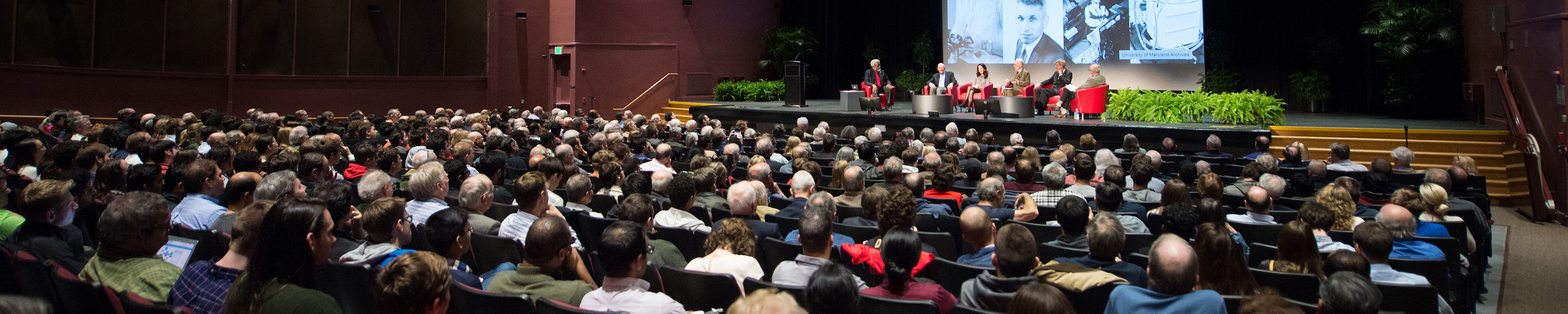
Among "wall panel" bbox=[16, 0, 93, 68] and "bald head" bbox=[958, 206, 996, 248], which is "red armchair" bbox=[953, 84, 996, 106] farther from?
"wall panel" bbox=[16, 0, 93, 68]

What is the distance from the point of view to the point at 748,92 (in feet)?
59.4

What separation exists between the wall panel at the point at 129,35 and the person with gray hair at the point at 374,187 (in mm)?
11580

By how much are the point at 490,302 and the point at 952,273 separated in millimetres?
1615

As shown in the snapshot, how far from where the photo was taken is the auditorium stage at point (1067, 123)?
9.92 metres

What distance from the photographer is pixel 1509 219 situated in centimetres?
779

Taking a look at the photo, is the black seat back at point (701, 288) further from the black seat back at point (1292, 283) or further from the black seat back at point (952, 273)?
the black seat back at point (1292, 283)

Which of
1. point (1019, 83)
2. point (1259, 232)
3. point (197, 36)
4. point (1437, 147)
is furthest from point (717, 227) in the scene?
point (197, 36)

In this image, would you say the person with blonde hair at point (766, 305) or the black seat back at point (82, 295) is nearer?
the person with blonde hair at point (766, 305)

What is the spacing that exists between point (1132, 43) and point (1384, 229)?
40.4 feet

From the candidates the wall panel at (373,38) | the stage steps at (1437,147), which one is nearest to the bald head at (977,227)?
the stage steps at (1437,147)

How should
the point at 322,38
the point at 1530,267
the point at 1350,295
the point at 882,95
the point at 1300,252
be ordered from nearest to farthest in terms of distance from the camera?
the point at 1350,295, the point at 1300,252, the point at 1530,267, the point at 882,95, the point at 322,38

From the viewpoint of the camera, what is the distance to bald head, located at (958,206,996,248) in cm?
353

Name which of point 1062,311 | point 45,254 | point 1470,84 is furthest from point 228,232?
point 1470,84

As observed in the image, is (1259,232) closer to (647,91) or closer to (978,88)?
(978,88)
